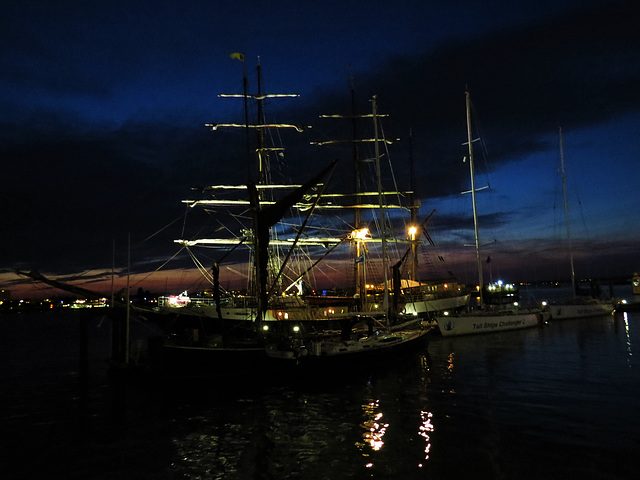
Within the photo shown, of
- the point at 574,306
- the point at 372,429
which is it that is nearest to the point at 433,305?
the point at 574,306

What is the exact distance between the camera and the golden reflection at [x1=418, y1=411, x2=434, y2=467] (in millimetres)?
14898

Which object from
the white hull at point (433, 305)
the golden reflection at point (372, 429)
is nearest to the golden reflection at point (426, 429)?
the golden reflection at point (372, 429)

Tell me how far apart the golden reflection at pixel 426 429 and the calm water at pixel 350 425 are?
0.31ft

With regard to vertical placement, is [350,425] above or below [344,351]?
below

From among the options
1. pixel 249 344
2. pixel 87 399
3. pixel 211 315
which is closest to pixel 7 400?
pixel 87 399

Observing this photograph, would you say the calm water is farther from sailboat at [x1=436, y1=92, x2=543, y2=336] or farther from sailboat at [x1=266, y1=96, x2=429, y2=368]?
sailboat at [x1=436, y1=92, x2=543, y2=336]

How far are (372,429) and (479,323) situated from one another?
34346 millimetres

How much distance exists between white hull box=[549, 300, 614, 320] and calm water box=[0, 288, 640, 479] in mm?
32369

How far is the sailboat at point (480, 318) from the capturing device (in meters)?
47.1

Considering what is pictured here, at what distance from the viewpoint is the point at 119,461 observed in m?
15.3

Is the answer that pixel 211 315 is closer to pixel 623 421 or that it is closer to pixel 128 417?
pixel 128 417

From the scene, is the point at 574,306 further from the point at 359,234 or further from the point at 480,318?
the point at 359,234

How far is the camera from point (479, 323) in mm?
48125

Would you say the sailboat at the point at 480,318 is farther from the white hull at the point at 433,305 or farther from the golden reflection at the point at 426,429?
the golden reflection at the point at 426,429
